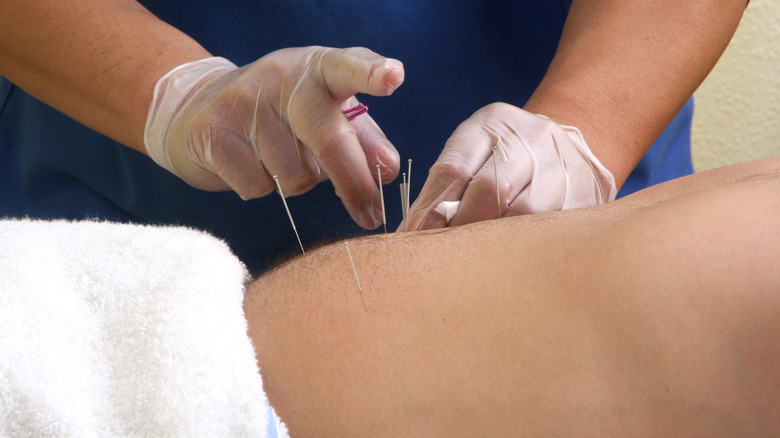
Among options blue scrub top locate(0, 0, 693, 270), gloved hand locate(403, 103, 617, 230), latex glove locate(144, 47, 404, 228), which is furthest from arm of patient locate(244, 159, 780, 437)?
blue scrub top locate(0, 0, 693, 270)

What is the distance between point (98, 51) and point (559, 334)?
3.60 ft

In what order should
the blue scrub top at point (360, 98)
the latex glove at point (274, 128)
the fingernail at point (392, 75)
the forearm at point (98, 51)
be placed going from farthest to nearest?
the blue scrub top at point (360, 98), the forearm at point (98, 51), the latex glove at point (274, 128), the fingernail at point (392, 75)

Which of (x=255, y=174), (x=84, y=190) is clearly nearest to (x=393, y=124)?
(x=255, y=174)

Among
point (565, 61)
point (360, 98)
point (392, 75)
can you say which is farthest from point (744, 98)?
point (392, 75)

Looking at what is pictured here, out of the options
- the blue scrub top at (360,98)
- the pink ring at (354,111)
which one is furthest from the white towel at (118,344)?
the blue scrub top at (360,98)

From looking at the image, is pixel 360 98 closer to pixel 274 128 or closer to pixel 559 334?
pixel 274 128

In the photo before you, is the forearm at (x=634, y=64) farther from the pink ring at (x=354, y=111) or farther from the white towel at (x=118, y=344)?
the white towel at (x=118, y=344)

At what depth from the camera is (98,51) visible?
1.17m

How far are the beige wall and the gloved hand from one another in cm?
140

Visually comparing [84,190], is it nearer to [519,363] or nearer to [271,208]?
[271,208]

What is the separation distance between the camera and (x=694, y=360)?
0.55m

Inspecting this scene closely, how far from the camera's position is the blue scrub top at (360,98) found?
1340 millimetres

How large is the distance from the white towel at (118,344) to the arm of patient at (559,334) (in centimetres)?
7

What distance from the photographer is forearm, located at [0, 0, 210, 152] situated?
45.8 inches
